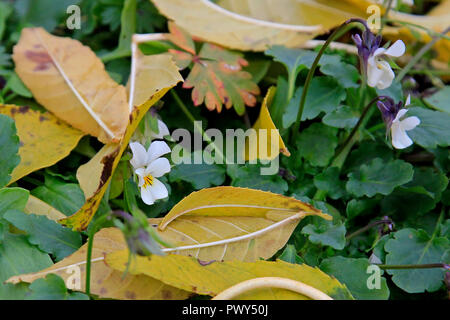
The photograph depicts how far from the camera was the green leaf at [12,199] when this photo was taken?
0.84m

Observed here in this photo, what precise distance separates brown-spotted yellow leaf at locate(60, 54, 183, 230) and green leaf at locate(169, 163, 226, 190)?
4.7 inches

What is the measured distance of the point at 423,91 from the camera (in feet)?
3.84

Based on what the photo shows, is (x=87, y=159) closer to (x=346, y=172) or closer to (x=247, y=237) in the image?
(x=247, y=237)

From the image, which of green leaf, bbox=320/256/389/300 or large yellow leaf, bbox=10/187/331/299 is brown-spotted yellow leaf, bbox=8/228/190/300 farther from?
green leaf, bbox=320/256/389/300

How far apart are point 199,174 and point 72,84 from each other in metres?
0.31

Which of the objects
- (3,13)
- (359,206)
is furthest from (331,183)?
(3,13)

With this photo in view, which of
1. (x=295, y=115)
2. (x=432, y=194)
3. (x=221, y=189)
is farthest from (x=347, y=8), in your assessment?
(x=221, y=189)

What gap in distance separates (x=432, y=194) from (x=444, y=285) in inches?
6.9

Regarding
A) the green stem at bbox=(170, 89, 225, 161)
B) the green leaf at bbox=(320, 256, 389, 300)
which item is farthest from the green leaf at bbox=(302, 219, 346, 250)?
the green stem at bbox=(170, 89, 225, 161)

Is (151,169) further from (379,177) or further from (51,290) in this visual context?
(379,177)

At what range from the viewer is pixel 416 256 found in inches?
35.6

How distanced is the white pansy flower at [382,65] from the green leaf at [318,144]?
173mm

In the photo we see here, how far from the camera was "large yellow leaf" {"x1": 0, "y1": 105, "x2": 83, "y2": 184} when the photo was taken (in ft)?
3.12

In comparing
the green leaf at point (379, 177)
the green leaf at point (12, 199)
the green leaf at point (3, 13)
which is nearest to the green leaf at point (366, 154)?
the green leaf at point (379, 177)
